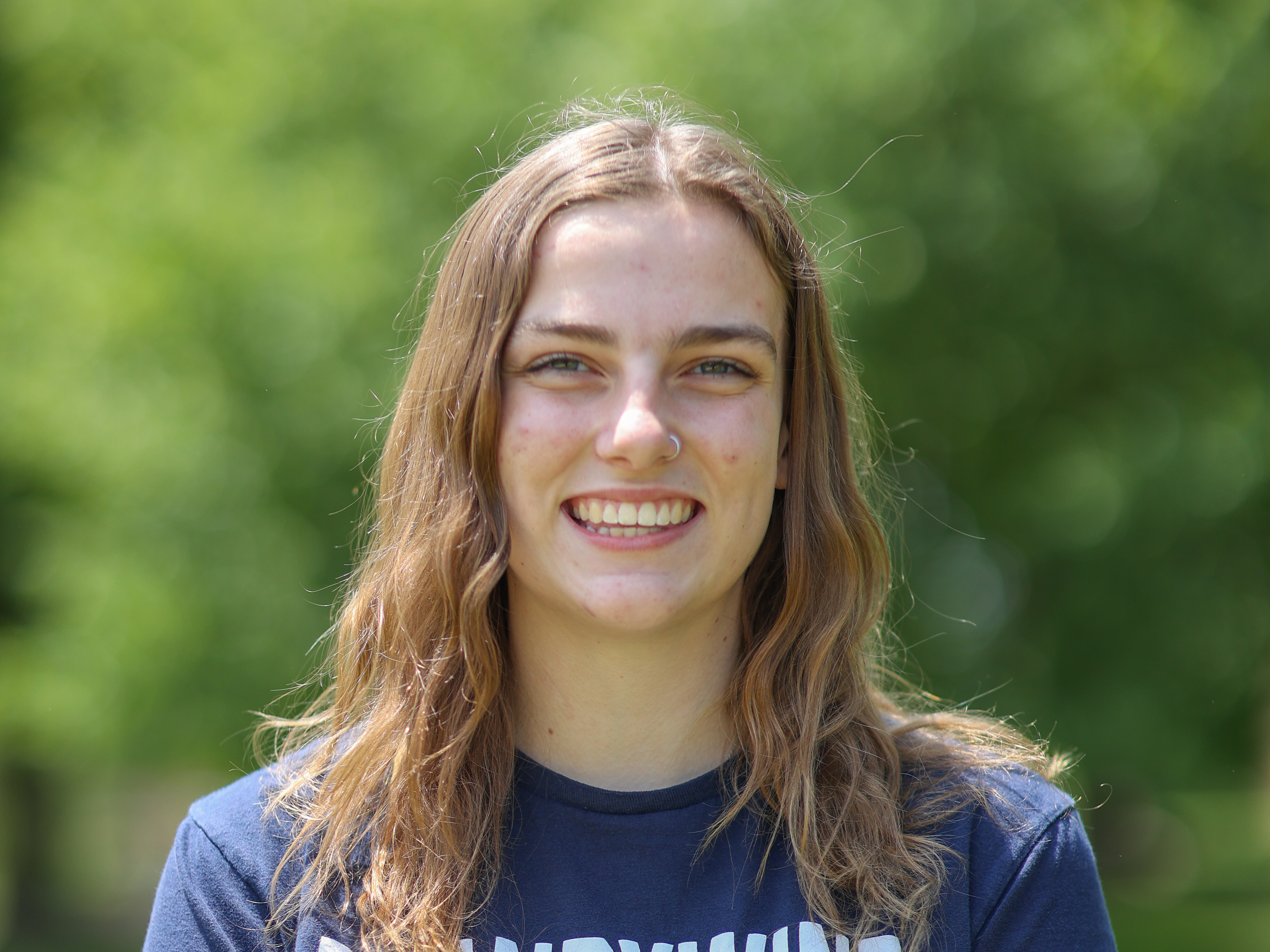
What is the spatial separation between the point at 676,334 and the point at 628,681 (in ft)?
1.92

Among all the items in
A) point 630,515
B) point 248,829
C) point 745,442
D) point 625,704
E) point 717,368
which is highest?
point 717,368

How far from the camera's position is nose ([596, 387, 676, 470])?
1952mm

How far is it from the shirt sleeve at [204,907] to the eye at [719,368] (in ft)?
3.52

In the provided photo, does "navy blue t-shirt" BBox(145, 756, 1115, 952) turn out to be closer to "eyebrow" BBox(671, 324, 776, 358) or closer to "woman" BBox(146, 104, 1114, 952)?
"woman" BBox(146, 104, 1114, 952)

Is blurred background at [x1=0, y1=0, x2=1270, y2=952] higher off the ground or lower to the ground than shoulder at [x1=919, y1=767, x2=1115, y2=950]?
higher

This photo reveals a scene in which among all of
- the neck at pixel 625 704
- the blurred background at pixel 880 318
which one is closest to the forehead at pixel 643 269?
the neck at pixel 625 704

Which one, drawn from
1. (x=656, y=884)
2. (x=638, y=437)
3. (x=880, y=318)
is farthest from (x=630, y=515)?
(x=880, y=318)

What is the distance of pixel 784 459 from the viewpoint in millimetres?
2287

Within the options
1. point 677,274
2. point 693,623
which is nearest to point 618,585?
point 693,623

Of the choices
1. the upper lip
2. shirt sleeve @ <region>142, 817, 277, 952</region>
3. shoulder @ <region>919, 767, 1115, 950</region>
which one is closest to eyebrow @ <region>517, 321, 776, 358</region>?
the upper lip

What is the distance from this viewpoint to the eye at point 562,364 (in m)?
2.05

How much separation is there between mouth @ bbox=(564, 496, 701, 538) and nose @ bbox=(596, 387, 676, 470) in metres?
0.07

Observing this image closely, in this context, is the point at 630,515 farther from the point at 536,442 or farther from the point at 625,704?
the point at 625,704

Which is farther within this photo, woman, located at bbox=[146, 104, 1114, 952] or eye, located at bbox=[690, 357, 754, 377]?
eye, located at bbox=[690, 357, 754, 377]
